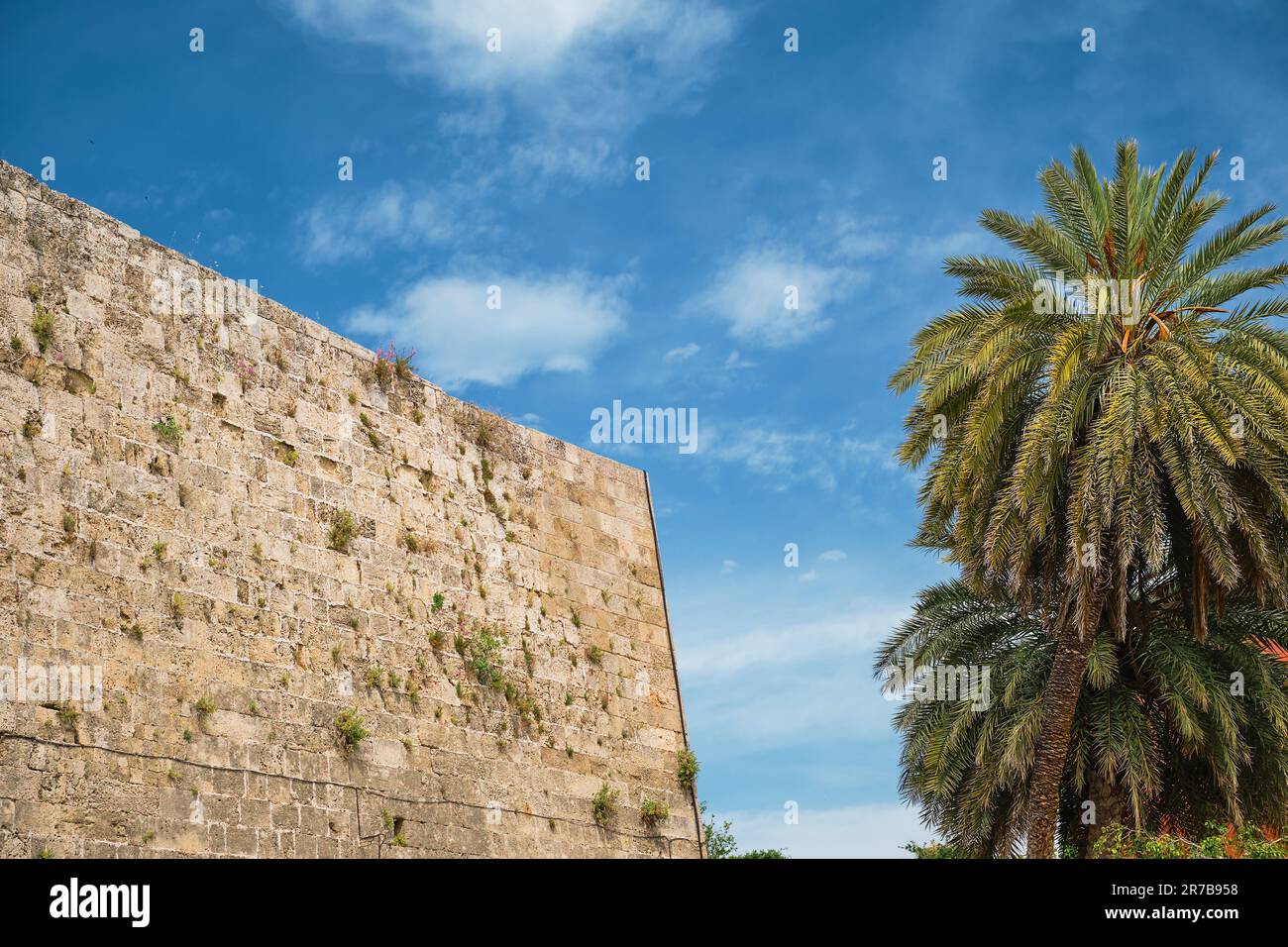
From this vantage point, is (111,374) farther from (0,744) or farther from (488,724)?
(488,724)

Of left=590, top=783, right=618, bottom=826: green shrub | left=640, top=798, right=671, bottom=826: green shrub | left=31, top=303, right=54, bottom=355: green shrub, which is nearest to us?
left=31, top=303, right=54, bottom=355: green shrub

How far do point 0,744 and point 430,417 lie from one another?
6.10 m

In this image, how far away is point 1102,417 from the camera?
1655 centimetres

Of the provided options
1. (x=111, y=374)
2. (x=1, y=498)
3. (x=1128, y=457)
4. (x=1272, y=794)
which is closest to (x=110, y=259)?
(x=111, y=374)

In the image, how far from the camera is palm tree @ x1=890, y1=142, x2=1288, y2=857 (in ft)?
53.5

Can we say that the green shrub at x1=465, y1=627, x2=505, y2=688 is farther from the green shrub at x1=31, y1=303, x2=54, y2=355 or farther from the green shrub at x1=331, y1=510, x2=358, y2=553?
the green shrub at x1=31, y1=303, x2=54, y2=355

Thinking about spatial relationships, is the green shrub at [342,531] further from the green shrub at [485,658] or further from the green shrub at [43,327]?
the green shrub at [43,327]

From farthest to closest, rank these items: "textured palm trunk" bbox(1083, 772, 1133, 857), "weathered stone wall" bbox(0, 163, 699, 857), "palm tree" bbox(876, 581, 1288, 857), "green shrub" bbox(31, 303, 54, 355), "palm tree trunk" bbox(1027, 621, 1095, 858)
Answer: "textured palm trunk" bbox(1083, 772, 1133, 857) < "palm tree" bbox(876, 581, 1288, 857) < "palm tree trunk" bbox(1027, 621, 1095, 858) < "green shrub" bbox(31, 303, 54, 355) < "weathered stone wall" bbox(0, 163, 699, 857)

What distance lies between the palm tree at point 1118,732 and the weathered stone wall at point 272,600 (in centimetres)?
559

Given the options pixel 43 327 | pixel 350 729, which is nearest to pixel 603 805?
pixel 350 729

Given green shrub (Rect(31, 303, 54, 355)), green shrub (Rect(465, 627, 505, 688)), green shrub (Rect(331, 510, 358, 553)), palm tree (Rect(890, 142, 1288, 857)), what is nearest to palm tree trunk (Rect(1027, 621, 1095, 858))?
palm tree (Rect(890, 142, 1288, 857))

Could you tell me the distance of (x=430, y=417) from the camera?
15.0 meters

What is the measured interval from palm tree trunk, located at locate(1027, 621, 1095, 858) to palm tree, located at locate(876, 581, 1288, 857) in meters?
0.88
